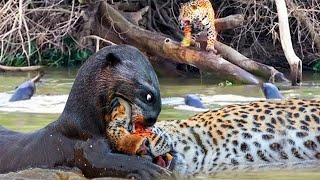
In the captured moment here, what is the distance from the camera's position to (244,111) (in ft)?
18.1

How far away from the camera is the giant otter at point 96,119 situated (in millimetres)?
4535

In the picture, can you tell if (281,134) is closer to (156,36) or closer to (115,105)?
(115,105)

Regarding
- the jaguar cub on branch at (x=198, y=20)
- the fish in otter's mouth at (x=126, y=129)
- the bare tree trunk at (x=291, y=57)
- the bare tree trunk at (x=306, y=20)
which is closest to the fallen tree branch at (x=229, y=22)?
the jaguar cub on branch at (x=198, y=20)

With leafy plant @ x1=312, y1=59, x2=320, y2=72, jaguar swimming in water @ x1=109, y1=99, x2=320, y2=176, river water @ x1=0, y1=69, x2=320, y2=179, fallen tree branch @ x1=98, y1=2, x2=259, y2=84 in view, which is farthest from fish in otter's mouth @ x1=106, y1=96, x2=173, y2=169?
leafy plant @ x1=312, y1=59, x2=320, y2=72

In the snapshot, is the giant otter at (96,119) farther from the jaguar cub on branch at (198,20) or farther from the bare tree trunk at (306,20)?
the bare tree trunk at (306,20)

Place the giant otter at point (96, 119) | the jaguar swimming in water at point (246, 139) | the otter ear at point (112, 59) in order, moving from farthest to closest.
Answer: the jaguar swimming in water at point (246, 139) < the otter ear at point (112, 59) < the giant otter at point (96, 119)

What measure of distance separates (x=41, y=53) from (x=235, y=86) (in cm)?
542

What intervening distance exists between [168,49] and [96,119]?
752 centimetres

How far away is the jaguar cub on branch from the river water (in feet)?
2.14

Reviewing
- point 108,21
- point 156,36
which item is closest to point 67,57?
point 108,21

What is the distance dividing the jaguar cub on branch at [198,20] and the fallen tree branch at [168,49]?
299 millimetres

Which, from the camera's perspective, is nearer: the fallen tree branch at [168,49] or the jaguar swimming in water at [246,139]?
the jaguar swimming in water at [246,139]

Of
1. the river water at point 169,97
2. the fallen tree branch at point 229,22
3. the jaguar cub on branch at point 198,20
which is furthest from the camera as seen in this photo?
the fallen tree branch at point 229,22

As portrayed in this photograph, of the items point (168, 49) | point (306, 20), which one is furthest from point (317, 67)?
point (168, 49)
